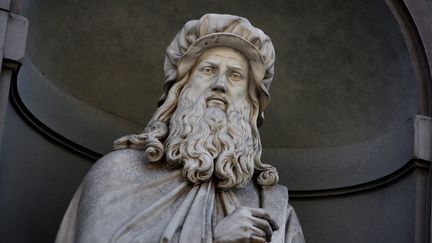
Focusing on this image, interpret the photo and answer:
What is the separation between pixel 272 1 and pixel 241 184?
5.20 feet

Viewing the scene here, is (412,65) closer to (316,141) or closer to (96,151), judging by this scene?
(316,141)

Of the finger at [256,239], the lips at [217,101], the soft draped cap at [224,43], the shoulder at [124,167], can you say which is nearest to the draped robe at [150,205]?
the shoulder at [124,167]

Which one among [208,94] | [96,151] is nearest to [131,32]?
[96,151]

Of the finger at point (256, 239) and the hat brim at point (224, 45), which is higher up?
Result: the hat brim at point (224, 45)

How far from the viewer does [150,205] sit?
25.2ft

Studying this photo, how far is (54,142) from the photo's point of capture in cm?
871

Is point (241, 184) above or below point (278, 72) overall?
below

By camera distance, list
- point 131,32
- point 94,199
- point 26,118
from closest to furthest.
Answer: point 94,199 → point 26,118 → point 131,32

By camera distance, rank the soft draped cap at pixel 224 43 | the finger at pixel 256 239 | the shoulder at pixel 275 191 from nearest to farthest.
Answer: the finger at pixel 256 239 < the shoulder at pixel 275 191 < the soft draped cap at pixel 224 43

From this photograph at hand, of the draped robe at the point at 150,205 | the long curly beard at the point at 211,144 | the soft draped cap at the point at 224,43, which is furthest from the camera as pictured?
the soft draped cap at the point at 224,43

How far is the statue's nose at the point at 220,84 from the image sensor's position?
798 centimetres

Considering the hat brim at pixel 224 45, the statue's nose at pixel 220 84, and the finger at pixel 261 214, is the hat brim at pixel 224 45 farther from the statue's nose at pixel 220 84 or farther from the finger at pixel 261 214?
the finger at pixel 261 214

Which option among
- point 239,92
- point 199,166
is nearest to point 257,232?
point 199,166

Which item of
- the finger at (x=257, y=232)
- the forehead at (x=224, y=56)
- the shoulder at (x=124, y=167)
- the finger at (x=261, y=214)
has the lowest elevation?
the finger at (x=257, y=232)
